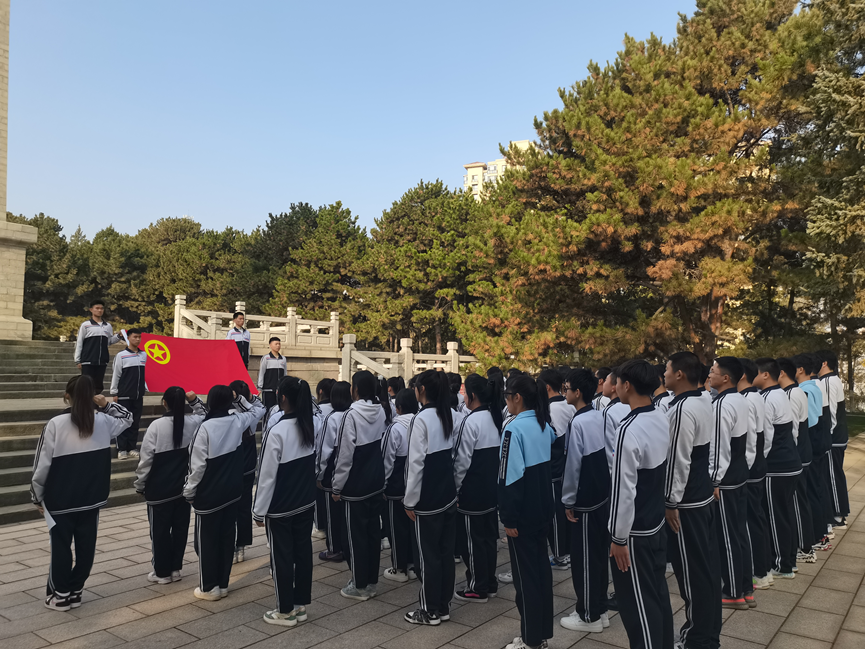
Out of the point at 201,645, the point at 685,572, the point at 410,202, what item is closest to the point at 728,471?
the point at 685,572

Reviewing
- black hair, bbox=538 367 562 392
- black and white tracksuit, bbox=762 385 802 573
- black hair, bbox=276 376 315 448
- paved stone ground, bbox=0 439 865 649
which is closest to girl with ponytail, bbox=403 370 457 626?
paved stone ground, bbox=0 439 865 649

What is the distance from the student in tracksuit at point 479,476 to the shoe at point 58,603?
128 inches

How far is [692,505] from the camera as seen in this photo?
383 cm

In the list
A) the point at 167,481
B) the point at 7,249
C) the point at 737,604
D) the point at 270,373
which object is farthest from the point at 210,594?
the point at 7,249

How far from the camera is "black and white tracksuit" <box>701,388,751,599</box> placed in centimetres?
469

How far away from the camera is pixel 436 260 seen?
1093 inches

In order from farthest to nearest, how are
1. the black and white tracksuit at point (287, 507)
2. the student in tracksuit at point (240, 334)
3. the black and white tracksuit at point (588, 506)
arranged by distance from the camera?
the student in tracksuit at point (240, 334) < the black and white tracksuit at point (588, 506) < the black and white tracksuit at point (287, 507)

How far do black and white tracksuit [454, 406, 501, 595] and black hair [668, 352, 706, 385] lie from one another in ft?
4.97

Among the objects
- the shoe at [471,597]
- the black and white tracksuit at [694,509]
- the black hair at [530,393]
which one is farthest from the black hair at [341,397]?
the black and white tracksuit at [694,509]

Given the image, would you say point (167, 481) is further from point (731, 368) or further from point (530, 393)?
point (731, 368)

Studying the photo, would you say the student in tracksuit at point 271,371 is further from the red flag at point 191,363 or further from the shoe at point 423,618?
the shoe at point 423,618

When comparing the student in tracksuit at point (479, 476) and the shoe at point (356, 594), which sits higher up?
the student in tracksuit at point (479, 476)

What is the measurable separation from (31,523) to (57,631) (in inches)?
150

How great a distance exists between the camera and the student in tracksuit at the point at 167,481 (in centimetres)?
503
